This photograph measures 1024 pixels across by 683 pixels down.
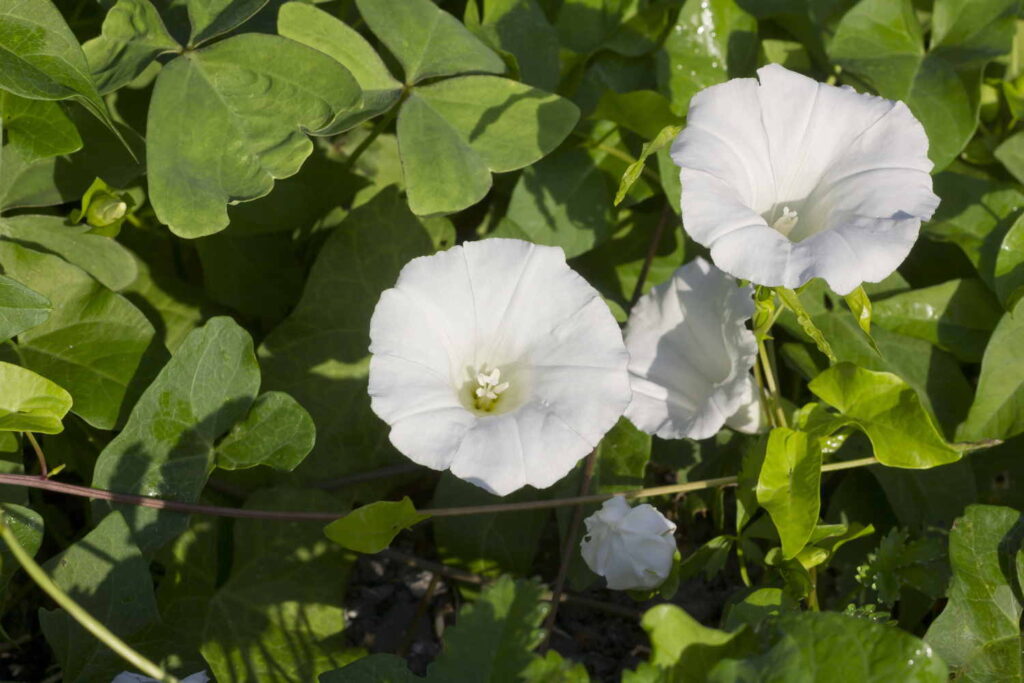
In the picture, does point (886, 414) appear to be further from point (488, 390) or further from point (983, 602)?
point (488, 390)

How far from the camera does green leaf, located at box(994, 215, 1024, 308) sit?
2.44 m

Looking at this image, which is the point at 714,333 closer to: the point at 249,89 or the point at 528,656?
the point at 528,656

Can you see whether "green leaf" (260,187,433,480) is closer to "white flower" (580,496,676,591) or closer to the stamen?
"white flower" (580,496,676,591)

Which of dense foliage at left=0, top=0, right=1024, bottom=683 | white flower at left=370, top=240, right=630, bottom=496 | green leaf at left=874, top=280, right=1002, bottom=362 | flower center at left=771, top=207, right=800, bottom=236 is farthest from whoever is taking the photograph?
green leaf at left=874, top=280, right=1002, bottom=362

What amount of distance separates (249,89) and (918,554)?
180cm

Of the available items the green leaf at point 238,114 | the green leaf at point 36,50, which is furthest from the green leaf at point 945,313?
the green leaf at point 36,50

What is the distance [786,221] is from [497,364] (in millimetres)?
712

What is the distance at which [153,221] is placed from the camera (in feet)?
8.79

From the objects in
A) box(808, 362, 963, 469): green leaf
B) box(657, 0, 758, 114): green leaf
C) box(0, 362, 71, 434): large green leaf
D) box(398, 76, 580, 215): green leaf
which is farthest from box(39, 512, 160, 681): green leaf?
box(657, 0, 758, 114): green leaf

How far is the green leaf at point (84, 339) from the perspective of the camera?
85.1 inches

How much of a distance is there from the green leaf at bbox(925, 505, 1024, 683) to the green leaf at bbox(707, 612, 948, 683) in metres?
0.51

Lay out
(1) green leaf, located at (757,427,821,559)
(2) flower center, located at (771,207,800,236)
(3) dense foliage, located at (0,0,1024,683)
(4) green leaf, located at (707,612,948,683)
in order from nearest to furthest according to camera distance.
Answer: (4) green leaf, located at (707,612,948,683) → (3) dense foliage, located at (0,0,1024,683) → (1) green leaf, located at (757,427,821,559) → (2) flower center, located at (771,207,800,236)

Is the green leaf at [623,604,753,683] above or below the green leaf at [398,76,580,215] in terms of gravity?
below

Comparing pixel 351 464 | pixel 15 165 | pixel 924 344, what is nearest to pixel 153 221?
pixel 15 165
